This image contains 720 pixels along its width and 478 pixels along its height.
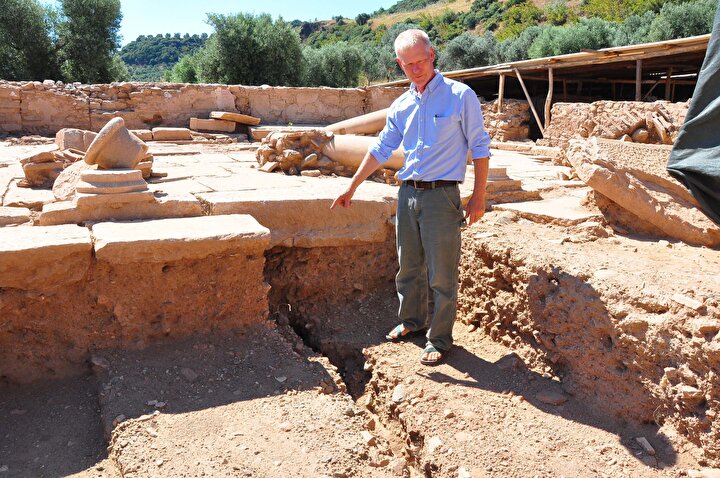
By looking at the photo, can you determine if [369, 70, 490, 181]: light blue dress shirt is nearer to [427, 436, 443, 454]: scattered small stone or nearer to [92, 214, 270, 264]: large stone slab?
[92, 214, 270, 264]: large stone slab

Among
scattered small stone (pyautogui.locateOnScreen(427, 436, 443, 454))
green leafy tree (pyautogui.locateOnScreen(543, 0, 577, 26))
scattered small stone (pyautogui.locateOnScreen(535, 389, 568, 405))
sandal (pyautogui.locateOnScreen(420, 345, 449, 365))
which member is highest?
green leafy tree (pyautogui.locateOnScreen(543, 0, 577, 26))

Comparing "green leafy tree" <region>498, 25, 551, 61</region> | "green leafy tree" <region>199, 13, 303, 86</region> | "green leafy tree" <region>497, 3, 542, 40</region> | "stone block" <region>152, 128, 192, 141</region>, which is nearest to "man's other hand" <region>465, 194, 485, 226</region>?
"stone block" <region>152, 128, 192, 141</region>

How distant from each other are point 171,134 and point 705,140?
8.12 metres

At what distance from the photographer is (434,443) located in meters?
2.91

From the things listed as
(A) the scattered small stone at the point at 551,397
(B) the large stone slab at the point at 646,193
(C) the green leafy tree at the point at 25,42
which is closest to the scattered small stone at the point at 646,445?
(A) the scattered small stone at the point at 551,397

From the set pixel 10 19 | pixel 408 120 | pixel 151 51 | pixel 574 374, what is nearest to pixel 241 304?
pixel 408 120

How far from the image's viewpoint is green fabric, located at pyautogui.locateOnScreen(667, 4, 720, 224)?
3568 millimetres

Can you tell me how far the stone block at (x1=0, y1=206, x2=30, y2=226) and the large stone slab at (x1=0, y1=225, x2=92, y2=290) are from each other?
43 cm

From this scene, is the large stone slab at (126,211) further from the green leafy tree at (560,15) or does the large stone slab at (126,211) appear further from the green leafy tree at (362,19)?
the green leafy tree at (362,19)

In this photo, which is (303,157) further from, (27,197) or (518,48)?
(518,48)

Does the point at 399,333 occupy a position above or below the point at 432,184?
below

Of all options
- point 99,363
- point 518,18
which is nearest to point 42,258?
point 99,363

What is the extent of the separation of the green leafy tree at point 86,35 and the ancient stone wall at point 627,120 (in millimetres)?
15634

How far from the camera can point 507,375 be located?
3463mm
